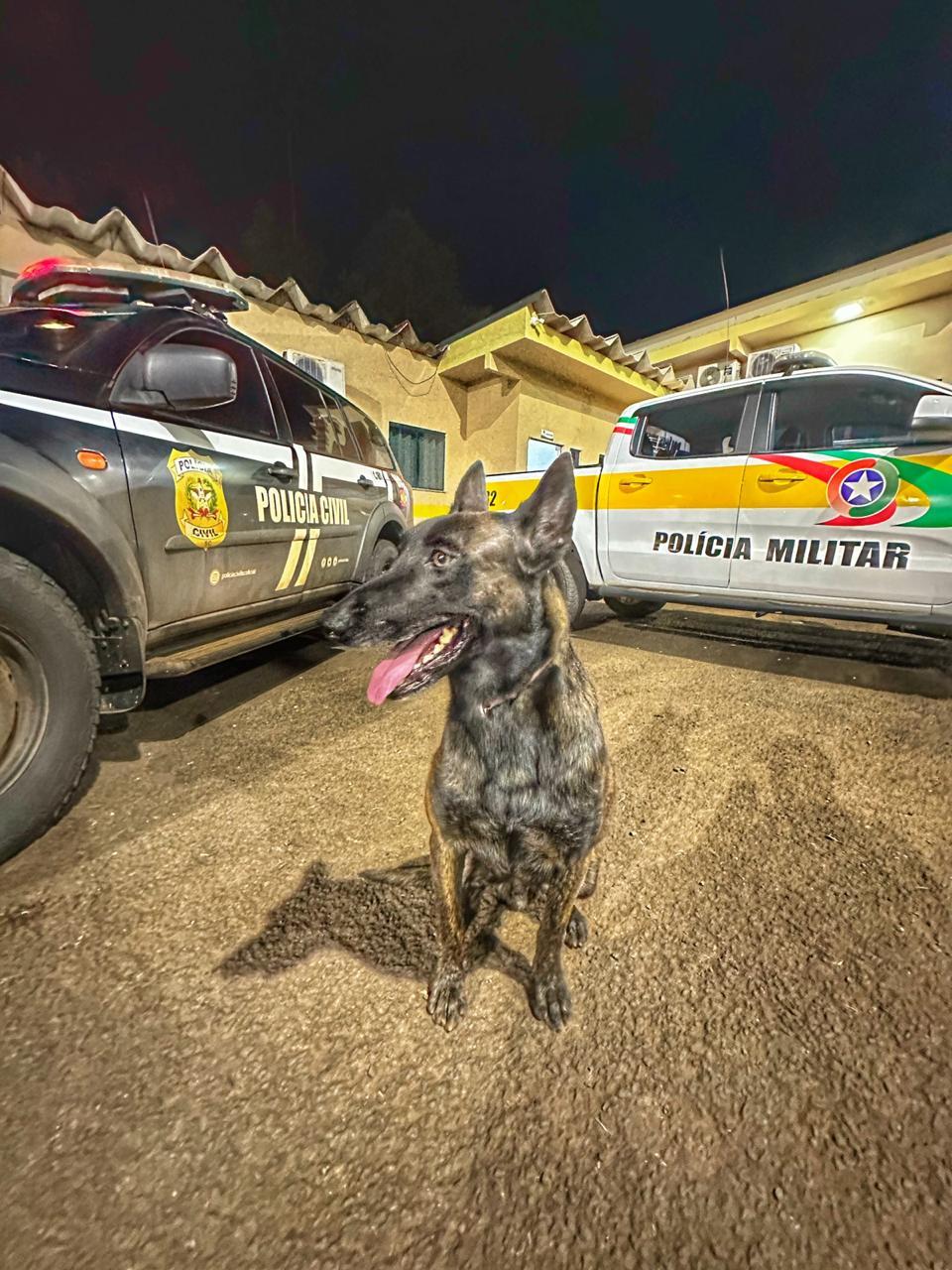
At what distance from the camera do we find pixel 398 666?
148 cm

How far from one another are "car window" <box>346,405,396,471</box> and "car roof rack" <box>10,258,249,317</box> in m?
1.66

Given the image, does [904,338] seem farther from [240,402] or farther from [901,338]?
[240,402]

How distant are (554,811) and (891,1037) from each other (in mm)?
1005

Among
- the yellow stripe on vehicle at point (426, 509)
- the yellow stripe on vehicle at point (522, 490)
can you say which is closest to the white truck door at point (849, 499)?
the yellow stripe on vehicle at point (522, 490)

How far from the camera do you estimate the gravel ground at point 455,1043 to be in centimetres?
91

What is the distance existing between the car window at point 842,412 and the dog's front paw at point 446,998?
4256mm

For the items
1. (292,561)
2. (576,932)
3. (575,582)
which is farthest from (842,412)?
(576,932)

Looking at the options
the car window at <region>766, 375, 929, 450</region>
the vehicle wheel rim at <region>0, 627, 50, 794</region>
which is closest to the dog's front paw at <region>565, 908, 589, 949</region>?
the vehicle wheel rim at <region>0, 627, 50, 794</region>

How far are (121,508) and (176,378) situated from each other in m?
0.65

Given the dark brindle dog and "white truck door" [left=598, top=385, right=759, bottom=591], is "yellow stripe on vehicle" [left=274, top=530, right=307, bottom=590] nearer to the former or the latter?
the dark brindle dog

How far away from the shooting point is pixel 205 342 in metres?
2.90

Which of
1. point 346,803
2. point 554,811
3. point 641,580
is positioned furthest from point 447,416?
point 554,811

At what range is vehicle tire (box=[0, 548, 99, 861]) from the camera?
174 centimetres

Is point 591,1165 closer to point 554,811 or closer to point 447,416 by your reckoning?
point 554,811
